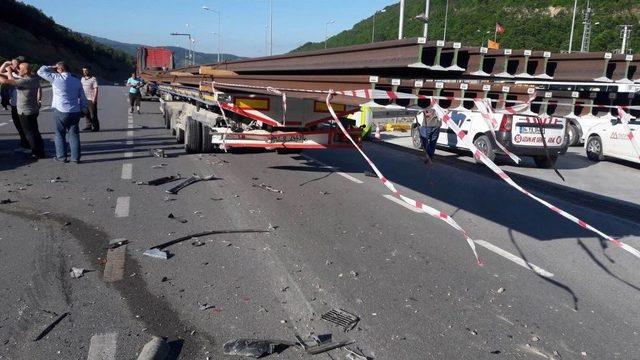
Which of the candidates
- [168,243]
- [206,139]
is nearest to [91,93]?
[206,139]

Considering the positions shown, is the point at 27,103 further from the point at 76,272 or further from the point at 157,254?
the point at 76,272

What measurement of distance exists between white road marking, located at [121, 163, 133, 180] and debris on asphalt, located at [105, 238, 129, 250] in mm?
3386

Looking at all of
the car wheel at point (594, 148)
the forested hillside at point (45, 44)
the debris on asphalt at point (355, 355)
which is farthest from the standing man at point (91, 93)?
the forested hillside at point (45, 44)

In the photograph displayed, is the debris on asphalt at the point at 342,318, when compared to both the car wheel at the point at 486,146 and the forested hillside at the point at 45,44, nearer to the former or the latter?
the car wheel at the point at 486,146

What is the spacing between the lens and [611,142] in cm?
1374

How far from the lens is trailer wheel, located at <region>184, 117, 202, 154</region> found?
36.6 feet

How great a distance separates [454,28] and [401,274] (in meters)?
63.0

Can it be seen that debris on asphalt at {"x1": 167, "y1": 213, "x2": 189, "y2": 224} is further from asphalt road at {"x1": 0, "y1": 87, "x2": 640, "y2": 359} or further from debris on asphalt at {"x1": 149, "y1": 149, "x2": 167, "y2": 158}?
debris on asphalt at {"x1": 149, "y1": 149, "x2": 167, "y2": 158}

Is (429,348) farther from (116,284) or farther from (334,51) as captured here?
(334,51)

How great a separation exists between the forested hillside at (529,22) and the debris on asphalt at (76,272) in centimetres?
5041

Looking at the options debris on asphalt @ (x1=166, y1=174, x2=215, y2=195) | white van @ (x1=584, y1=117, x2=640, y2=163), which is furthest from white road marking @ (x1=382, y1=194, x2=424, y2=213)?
white van @ (x1=584, y1=117, x2=640, y2=163)

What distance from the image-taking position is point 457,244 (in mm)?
5875

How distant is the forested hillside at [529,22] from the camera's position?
51.3 metres

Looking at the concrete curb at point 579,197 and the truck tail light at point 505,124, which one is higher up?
the truck tail light at point 505,124
